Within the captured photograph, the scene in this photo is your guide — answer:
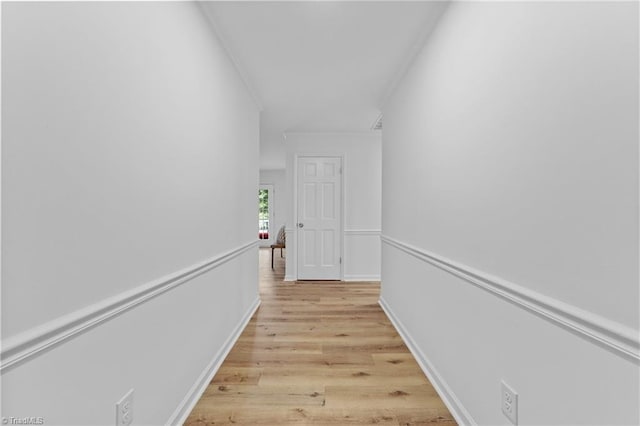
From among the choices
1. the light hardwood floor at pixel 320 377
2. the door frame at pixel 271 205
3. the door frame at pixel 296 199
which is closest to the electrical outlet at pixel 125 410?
the light hardwood floor at pixel 320 377

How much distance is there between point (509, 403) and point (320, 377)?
3.83 feet

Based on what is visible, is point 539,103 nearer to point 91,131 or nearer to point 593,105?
point 593,105

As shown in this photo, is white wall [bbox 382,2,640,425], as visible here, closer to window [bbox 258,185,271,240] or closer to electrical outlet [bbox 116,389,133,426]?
electrical outlet [bbox 116,389,133,426]

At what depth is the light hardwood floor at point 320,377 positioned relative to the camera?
166 centimetres

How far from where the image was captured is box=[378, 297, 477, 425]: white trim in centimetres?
157

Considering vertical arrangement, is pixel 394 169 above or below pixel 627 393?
above

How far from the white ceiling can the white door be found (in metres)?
1.37

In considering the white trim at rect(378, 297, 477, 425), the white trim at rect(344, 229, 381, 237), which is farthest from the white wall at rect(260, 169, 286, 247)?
the white trim at rect(378, 297, 477, 425)

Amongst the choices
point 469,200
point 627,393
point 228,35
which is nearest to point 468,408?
point 627,393

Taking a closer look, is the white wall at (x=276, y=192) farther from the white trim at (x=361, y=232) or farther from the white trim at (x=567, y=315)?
the white trim at (x=567, y=315)

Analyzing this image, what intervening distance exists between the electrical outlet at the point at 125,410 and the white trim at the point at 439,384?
1.52 m

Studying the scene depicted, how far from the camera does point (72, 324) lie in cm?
88

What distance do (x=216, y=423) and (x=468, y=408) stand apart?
1.29 metres

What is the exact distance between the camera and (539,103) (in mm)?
1044
